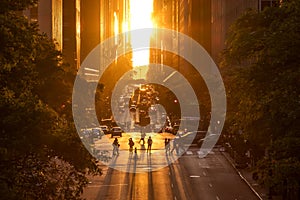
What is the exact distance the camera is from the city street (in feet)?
124

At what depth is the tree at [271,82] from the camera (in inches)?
818

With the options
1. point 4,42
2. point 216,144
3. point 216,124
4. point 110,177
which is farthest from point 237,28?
point 216,124

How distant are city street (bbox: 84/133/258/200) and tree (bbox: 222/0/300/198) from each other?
1281 centimetres

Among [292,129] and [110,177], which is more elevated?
[292,129]

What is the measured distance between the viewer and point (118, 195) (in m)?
37.6

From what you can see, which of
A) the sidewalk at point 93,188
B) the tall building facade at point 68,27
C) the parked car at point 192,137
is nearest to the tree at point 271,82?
the sidewalk at point 93,188

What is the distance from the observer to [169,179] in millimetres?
44344

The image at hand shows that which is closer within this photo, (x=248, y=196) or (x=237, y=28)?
(x=237, y=28)

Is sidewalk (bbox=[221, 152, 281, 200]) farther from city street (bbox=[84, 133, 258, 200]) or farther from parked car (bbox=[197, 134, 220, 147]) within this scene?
parked car (bbox=[197, 134, 220, 147])

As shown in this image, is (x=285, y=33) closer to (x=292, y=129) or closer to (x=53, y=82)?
(x=292, y=129)

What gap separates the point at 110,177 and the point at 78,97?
15.3 meters

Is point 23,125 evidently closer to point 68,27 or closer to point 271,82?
point 271,82

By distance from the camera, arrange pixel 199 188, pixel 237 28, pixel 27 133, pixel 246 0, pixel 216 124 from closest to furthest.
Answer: pixel 27 133 < pixel 237 28 < pixel 199 188 < pixel 216 124 < pixel 246 0

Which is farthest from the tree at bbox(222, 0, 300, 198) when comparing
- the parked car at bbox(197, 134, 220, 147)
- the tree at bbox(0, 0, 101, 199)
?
the parked car at bbox(197, 134, 220, 147)
